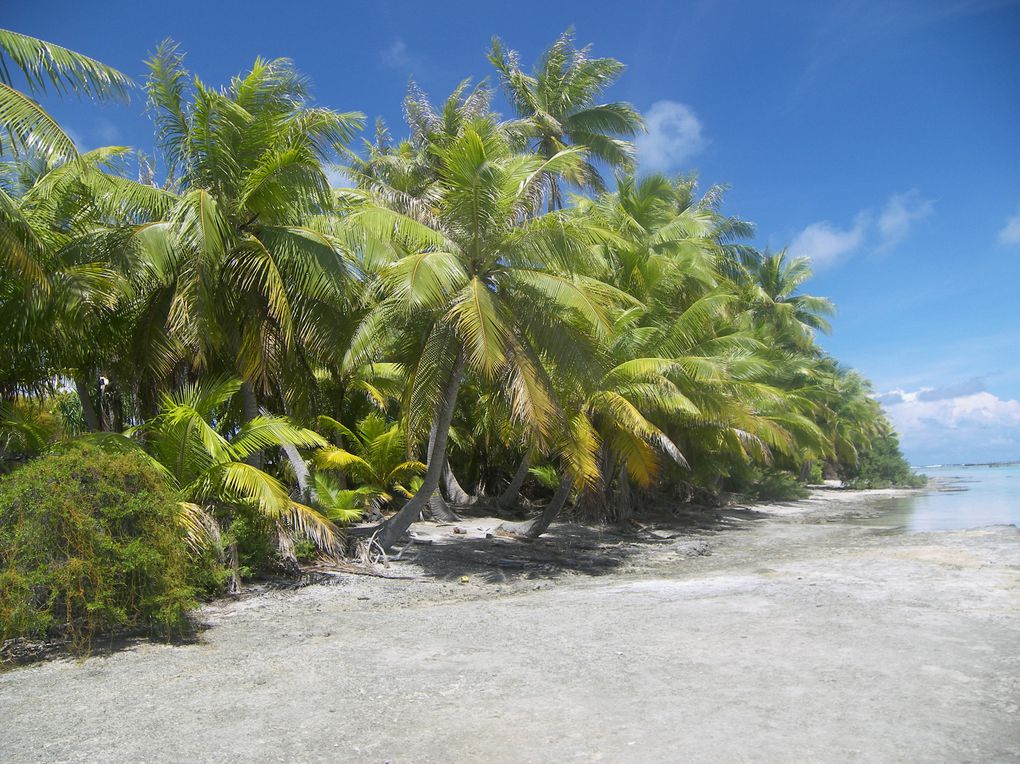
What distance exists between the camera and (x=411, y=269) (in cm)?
983

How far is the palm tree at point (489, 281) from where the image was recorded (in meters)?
10.4

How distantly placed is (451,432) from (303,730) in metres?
14.6

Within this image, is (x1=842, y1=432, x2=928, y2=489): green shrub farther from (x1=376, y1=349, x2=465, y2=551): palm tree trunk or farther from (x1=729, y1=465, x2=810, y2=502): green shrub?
(x1=376, y1=349, x2=465, y2=551): palm tree trunk

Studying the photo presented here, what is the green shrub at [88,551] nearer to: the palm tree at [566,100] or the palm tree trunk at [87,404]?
the palm tree trunk at [87,404]

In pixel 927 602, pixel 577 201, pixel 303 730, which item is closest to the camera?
pixel 303 730

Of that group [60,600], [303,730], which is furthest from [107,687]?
[303,730]

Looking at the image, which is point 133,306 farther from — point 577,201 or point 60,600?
point 577,201

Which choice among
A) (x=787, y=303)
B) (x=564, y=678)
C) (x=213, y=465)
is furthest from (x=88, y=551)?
(x=787, y=303)

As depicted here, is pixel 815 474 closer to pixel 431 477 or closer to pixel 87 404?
pixel 431 477

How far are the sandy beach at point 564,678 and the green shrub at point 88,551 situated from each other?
1.32ft

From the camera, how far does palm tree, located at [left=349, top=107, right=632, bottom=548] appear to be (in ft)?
34.1

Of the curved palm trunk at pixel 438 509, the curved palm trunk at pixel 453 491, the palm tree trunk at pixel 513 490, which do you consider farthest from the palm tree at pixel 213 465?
the curved palm trunk at pixel 453 491

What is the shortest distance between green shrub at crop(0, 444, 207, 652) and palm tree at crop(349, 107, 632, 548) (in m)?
4.40

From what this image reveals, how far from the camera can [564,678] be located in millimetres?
5520
